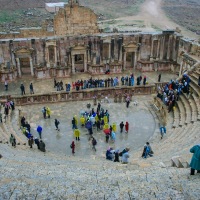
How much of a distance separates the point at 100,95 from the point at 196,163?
44.9 feet

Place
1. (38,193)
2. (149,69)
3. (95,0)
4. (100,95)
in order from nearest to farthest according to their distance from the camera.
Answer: (38,193) < (100,95) < (149,69) < (95,0)

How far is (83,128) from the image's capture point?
1678 centimetres

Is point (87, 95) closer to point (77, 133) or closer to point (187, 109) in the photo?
point (77, 133)

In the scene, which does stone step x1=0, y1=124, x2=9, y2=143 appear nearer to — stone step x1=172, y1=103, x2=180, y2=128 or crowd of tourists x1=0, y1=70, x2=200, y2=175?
crowd of tourists x1=0, y1=70, x2=200, y2=175

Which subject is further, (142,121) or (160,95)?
(160,95)

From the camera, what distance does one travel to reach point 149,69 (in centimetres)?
2566

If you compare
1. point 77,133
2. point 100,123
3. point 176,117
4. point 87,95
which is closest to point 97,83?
point 87,95

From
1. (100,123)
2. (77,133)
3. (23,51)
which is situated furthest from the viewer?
(23,51)

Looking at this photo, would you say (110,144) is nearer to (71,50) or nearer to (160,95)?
(160,95)

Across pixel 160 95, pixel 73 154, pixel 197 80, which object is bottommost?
pixel 73 154

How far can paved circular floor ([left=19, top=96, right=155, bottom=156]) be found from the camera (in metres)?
15.0

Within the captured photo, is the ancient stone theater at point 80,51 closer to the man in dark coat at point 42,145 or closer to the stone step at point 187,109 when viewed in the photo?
the stone step at point 187,109

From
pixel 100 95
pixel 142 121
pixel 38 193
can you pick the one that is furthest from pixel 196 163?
pixel 100 95

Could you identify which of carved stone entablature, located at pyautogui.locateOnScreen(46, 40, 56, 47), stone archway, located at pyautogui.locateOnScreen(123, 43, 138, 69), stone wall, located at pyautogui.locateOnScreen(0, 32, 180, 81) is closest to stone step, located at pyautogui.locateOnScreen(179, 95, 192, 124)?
stone wall, located at pyautogui.locateOnScreen(0, 32, 180, 81)
